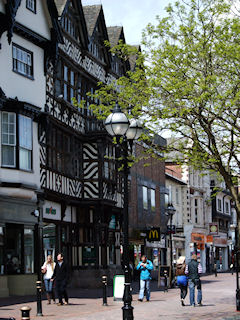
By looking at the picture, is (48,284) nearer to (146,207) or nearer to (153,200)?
(146,207)

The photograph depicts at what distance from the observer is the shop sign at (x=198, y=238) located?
219 feet

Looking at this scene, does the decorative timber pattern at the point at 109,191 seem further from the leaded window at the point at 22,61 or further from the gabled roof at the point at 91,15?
the leaded window at the point at 22,61

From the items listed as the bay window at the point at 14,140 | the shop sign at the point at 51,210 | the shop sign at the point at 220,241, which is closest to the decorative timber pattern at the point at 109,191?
the shop sign at the point at 51,210

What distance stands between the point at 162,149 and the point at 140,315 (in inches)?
219

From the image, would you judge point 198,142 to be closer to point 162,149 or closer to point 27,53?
point 162,149

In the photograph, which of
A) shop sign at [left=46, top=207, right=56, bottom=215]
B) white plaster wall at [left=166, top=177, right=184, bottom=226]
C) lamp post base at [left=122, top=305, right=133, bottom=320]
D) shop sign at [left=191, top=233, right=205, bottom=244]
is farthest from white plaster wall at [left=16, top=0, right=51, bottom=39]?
shop sign at [left=191, top=233, right=205, bottom=244]

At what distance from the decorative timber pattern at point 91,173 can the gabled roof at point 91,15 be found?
22.2 feet

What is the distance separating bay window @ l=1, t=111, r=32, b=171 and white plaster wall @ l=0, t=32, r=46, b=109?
0.95 metres

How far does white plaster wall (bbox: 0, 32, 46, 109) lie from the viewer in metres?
26.6

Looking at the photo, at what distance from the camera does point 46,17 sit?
3028 cm

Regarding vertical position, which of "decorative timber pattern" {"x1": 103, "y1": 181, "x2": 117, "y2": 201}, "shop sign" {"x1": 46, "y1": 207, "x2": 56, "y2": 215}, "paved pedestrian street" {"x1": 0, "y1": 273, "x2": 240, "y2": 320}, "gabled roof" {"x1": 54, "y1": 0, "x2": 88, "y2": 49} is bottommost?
"paved pedestrian street" {"x1": 0, "y1": 273, "x2": 240, "y2": 320}

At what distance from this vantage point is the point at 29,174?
27828mm

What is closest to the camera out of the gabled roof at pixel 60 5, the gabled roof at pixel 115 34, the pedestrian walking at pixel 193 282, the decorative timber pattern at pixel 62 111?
the pedestrian walking at pixel 193 282

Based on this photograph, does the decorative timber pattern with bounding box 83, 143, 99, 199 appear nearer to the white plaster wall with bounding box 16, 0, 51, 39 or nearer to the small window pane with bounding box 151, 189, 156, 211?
the white plaster wall with bounding box 16, 0, 51, 39
